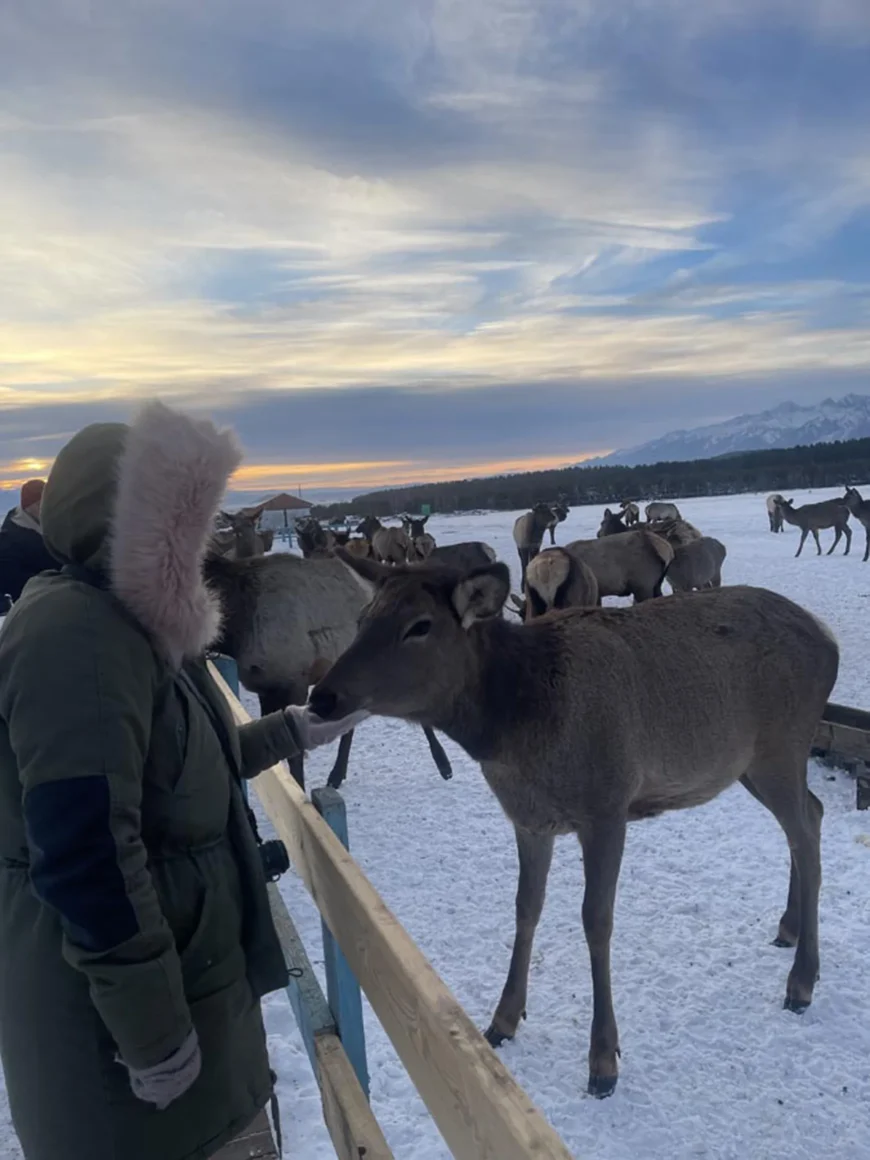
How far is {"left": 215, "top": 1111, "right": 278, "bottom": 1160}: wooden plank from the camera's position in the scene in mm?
3141

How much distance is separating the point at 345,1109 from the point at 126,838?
5.21ft

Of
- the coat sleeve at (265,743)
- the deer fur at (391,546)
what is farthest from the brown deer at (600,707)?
the deer fur at (391,546)

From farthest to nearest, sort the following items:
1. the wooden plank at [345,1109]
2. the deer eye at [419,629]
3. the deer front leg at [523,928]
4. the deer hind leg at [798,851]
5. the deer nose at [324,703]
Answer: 1. the deer hind leg at [798,851]
2. the deer front leg at [523,928]
3. the deer eye at [419,629]
4. the deer nose at [324,703]
5. the wooden plank at [345,1109]

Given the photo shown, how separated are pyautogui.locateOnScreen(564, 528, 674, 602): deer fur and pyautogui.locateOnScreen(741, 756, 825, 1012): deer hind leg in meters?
10.8

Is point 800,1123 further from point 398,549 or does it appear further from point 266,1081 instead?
point 398,549

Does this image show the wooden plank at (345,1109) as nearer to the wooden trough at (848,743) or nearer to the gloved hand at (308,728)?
the gloved hand at (308,728)

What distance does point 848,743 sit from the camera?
22.2 feet

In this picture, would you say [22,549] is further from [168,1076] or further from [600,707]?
[168,1076]

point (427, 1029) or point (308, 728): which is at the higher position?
point (308, 728)

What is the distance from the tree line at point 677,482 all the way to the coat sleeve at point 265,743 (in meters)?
60.8

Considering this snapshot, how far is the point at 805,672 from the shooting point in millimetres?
4676

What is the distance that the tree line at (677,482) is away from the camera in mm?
73625

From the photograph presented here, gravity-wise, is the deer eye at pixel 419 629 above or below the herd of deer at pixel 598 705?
above

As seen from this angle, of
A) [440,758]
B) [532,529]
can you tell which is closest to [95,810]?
[440,758]
